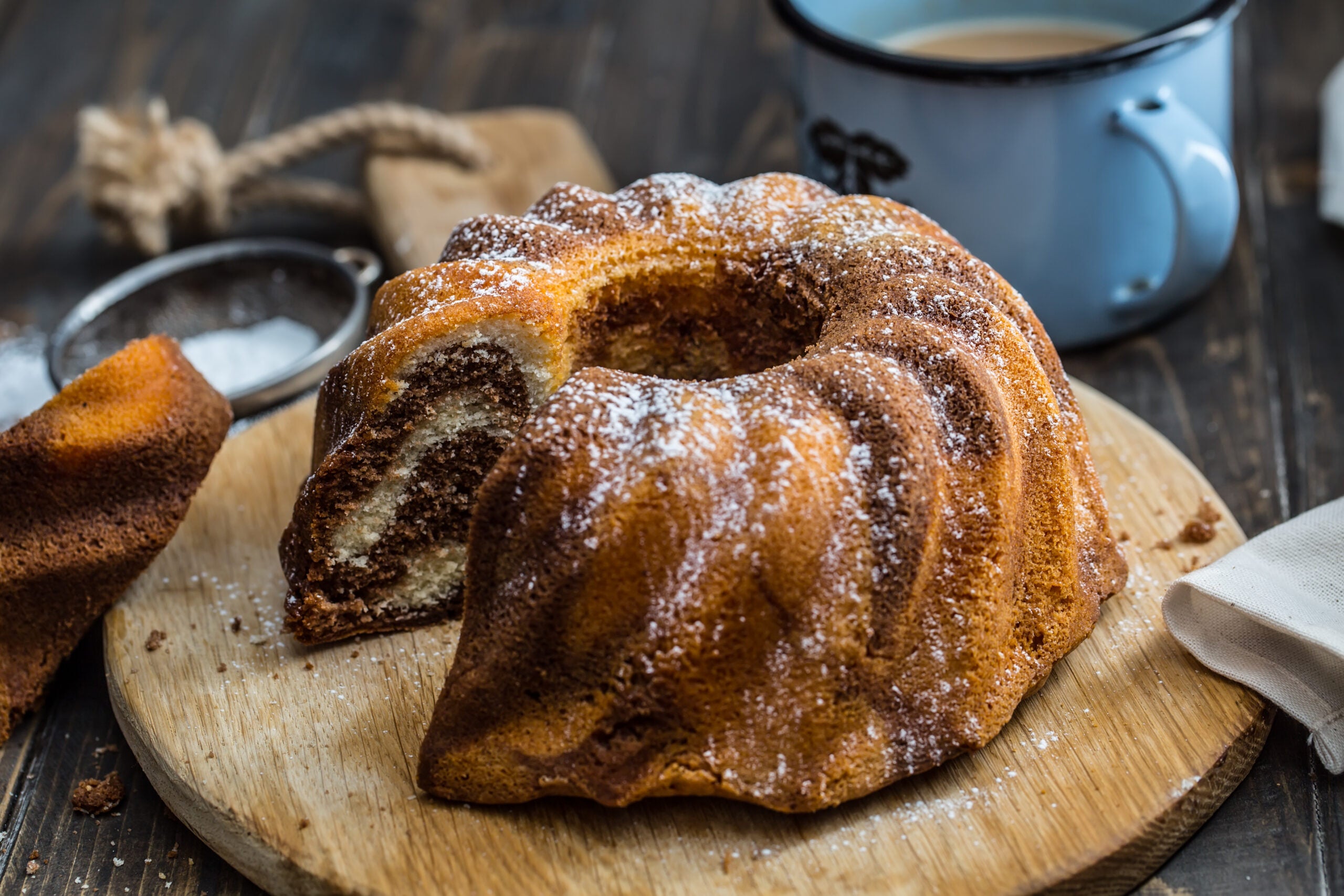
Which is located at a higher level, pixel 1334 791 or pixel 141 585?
pixel 1334 791

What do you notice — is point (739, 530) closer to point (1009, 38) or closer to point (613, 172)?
point (1009, 38)

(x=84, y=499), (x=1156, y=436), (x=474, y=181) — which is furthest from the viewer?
(x=474, y=181)

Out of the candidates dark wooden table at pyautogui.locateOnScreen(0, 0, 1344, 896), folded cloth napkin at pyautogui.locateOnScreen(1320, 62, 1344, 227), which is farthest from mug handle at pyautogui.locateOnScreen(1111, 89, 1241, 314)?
folded cloth napkin at pyautogui.locateOnScreen(1320, 62, 1344, 227)

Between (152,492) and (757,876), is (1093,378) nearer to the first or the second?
(757,876)

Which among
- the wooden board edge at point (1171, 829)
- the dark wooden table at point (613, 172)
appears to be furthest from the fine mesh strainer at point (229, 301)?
the wooden board edge at point (1171, 829)

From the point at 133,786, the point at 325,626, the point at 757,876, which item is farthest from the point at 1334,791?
the point at 133,786

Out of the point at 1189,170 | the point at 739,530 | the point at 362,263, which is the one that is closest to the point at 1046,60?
the point at 1189,170

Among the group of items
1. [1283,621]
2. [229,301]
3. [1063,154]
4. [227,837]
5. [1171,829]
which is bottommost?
[229,301]

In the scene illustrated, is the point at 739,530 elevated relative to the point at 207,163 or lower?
elevated
